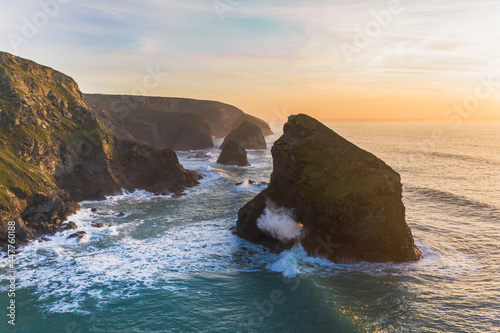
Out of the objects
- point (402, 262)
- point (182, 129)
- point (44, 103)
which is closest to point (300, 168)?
point (402, 262)

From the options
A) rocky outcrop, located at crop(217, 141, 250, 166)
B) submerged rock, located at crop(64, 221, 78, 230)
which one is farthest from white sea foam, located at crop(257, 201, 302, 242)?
rocky outcrop, located at crop(217, 141, 250, 166)

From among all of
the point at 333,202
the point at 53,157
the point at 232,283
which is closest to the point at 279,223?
the point at 333,202

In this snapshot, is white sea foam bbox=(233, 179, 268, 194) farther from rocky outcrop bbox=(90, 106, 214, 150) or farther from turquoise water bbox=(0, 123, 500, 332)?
rocky outcrop bbox=(90, 106, 214, 150)

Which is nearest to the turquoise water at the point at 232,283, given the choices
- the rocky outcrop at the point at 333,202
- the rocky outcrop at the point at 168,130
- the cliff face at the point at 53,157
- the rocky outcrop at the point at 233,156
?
the rocky outcrop at the point at 333,202

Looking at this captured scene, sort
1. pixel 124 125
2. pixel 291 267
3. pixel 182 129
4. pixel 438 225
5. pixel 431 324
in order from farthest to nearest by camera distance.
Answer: pixel 182 129 < pixel 124 125 < pixel 438 225 < pixel 291 267 < pixel 431 324

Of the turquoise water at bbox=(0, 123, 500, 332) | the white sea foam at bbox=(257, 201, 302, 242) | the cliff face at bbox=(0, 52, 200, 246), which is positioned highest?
the cliff face at bbox=(0, 52, 200, 246)

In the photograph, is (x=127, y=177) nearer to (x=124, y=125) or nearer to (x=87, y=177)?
(x=87, y=177)
